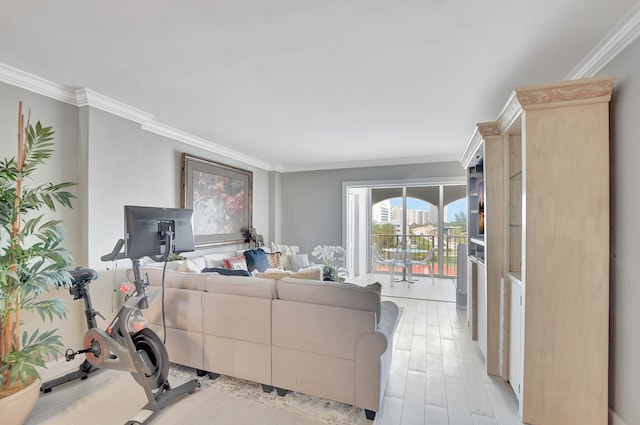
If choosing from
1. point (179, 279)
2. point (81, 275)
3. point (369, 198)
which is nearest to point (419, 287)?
point (369, 198)

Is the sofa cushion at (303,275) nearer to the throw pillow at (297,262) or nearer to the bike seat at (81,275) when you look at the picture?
the bike seat at (81,275)

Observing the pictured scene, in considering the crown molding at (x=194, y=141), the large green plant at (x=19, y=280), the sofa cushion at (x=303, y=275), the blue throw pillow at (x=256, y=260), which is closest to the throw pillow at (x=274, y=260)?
the blue throw pillow at (x=256, y=260)

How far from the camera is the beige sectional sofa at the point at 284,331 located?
1.89 metres

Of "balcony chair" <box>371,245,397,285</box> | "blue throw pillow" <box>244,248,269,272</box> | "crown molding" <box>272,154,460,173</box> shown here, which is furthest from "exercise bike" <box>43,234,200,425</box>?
"balcony chair" <box>371,245,397,285</box>

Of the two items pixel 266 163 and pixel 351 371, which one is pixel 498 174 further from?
pixel 266 163

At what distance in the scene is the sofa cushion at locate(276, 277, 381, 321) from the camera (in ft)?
6.23

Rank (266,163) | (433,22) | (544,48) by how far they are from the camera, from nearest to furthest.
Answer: (433,22), (544,48), (266,163)

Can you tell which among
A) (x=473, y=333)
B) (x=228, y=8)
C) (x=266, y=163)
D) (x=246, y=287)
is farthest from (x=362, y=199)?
(x=228, y=8)

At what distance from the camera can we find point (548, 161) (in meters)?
1.72

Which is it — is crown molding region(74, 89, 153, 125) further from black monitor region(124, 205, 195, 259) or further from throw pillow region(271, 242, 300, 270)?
throw pillow region(271, 242, 300, 270)

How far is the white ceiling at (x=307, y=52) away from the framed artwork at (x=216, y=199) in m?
1.12

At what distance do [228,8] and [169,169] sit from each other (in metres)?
2.69

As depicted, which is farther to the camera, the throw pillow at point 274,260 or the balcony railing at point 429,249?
the balcony railing at point 429,249

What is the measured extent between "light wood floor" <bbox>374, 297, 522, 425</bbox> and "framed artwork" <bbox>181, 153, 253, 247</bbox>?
2.95m
